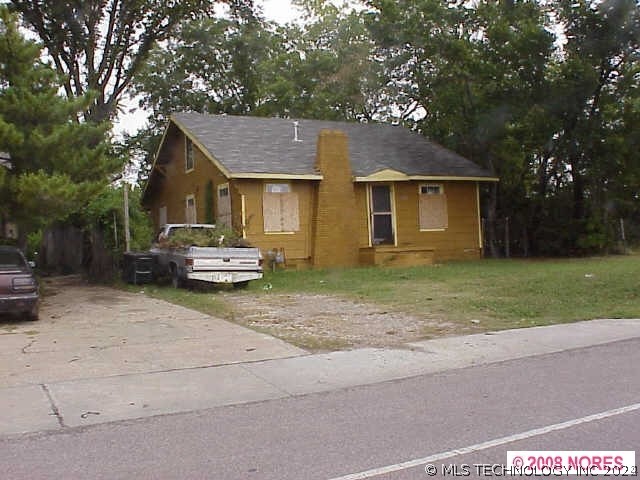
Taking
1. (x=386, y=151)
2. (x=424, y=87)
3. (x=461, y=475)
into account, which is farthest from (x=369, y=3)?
(x=461, y=475)

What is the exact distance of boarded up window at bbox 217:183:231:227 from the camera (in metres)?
22.7

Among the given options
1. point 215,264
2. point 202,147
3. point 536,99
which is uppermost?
point 536,99

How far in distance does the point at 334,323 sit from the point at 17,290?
18.1ft

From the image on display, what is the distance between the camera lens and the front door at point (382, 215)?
2459 centimetres

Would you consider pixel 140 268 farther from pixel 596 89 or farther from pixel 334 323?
pixel 596 89

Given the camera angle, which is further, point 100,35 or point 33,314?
point 100,35

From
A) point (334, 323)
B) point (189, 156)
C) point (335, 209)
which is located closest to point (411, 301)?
point (334, 323)

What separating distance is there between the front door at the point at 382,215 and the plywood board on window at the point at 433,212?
129cm

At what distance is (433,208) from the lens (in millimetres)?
25594

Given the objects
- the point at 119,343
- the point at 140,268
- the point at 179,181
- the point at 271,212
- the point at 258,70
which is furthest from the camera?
the point at 258,70

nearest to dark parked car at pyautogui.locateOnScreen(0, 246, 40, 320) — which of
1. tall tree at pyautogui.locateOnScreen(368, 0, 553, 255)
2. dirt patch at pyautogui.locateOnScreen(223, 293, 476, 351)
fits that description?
dirt patch at pyautogui.locateOnScreen(223, 293, 476, 351)

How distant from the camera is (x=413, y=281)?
61.3 feet

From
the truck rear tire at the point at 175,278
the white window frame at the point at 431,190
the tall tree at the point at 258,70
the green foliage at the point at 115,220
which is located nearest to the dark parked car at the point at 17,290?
the truck rear tire at the point at 175,278

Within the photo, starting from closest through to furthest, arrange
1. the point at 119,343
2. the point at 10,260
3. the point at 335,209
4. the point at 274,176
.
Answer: the point at 119,343 < the point at 10,260 < the point at 274,176 < the point at 335,209
